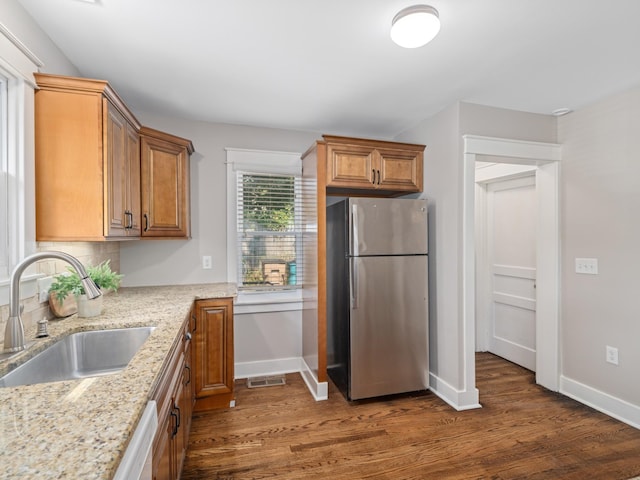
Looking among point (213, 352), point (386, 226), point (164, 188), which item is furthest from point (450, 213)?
point (164, 188)

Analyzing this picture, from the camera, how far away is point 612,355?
250 centimetres

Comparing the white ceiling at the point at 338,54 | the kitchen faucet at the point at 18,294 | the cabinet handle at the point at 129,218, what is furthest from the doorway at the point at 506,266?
the kitchen faucet at the point at 18,294

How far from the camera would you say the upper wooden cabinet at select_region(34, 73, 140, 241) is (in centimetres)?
172

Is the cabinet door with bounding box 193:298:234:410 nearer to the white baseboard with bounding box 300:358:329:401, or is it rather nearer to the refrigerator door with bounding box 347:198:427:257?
the white baseboard with bounding box 300:358:329:401

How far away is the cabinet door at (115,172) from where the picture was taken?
1.81m

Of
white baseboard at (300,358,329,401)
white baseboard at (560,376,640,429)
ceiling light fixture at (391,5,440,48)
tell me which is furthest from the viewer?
white baseboard at (300,358,329,401)

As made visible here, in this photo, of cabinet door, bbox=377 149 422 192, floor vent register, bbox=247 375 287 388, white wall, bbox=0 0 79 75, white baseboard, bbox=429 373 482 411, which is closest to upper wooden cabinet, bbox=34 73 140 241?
white wall, bbox=0 0 79 75

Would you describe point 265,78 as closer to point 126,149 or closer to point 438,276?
point 126,149

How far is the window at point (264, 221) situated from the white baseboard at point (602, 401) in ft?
8.35

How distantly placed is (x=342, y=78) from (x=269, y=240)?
166 cm

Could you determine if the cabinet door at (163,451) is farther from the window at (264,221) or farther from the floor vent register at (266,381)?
the window at (264,221)

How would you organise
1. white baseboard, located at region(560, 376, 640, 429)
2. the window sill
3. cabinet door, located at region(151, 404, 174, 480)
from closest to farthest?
cabinet door, located at region(151, 404, 174, 480), white baseboard, located at region(560, 376, 640, 429), the window sill

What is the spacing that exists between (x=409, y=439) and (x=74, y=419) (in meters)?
2.07

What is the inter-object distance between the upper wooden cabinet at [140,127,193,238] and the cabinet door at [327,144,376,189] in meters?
1.25
